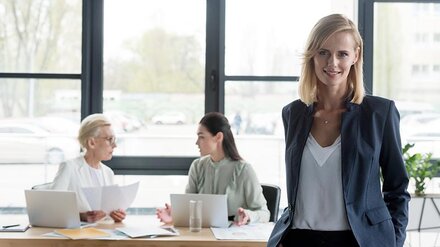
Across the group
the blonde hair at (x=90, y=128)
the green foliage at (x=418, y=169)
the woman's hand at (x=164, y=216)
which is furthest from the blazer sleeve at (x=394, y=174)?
the green foliage at (x=418, y=169)

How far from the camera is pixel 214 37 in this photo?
15.5 feet

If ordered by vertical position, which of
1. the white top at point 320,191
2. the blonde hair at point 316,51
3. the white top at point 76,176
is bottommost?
the white top at point 76,176

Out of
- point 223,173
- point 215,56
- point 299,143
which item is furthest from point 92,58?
point 299,143

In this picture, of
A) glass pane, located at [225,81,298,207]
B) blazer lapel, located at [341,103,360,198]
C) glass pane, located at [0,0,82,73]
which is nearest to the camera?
blazer lapel, located at [341,103,360,198]

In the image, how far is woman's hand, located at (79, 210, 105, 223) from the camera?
11.1 feet

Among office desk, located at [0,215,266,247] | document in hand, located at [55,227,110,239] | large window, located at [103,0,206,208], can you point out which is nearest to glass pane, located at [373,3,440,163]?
large window, located at [103,0,206,208]

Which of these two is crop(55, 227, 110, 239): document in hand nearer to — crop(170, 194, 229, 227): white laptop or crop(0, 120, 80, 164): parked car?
crop(170, 194, 229, 227): white laptop

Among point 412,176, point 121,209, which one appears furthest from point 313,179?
point 412,176

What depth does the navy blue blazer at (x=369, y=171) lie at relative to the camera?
1.71 metres

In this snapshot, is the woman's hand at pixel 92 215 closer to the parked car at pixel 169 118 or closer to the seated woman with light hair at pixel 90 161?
the seated woman with light hair at pixel 90 161

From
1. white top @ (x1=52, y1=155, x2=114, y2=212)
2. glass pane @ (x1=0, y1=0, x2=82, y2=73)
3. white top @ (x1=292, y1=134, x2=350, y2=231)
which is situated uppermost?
glass pane @ (x1=0, y1=0, x2=82, y2=73)

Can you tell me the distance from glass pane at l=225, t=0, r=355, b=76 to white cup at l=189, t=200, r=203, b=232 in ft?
5.83

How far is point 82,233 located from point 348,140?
175 cm

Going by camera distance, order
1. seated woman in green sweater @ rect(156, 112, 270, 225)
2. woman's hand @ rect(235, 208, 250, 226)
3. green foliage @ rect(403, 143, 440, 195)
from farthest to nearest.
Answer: green foliage @ rect(403, 143, 440, 195)
seated woman in green sweater @ rect(156, 112, 270, 225)
woman's hand @ rect(235, 208, 250, 226)
